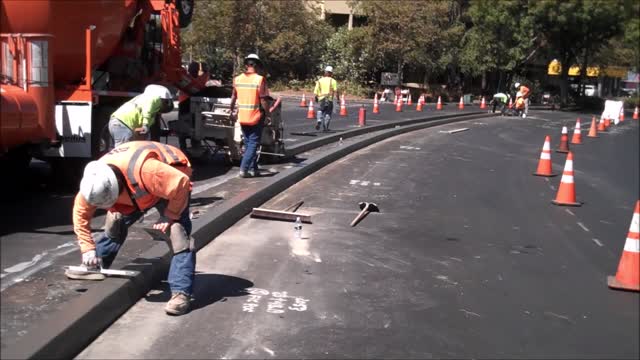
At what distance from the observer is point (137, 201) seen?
16.2 ft

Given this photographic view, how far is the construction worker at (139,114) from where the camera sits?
299 inches

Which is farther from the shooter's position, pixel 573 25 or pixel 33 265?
pixel 573 25

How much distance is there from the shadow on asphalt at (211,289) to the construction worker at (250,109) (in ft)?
14.8

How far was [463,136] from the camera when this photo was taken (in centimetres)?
2347

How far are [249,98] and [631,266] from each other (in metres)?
5.98

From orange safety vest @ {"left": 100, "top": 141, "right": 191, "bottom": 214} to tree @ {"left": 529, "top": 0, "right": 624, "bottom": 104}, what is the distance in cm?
4030

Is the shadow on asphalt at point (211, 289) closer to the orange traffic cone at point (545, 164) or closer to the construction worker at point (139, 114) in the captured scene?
the construction worker at point (139, 114)

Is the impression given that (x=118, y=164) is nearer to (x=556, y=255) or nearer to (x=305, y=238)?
(x=305, y=238)

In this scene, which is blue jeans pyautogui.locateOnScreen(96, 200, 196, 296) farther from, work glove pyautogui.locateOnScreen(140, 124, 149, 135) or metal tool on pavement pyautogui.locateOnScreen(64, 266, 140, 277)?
work glove pyautogui.locateOnScreen(140, 124, 149, 135)

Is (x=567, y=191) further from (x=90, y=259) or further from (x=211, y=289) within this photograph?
(x=90, y=259)

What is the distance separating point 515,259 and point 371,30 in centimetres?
4165

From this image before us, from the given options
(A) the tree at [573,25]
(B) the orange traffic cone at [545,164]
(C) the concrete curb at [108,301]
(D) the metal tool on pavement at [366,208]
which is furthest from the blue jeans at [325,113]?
(A) the tree at [573,25]

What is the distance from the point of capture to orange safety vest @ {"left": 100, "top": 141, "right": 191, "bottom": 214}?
4793 millimetres

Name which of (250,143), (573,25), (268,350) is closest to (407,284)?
(268,350)
